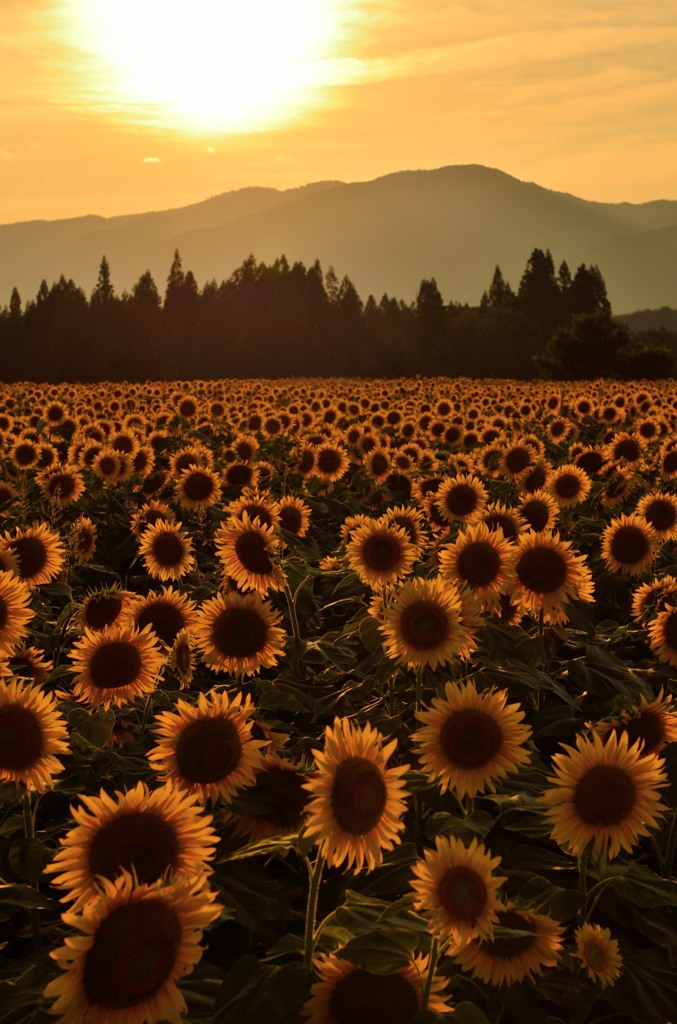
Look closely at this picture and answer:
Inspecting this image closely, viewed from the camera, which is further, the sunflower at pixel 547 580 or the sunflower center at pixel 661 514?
the sunflower center at pixel 661 514

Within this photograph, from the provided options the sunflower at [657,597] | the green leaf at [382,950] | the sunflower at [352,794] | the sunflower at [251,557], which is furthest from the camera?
the sunflower at [251,557]

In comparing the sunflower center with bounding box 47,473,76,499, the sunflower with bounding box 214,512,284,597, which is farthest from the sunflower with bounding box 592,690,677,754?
the sunflower center with bounding box 47,473,76,499

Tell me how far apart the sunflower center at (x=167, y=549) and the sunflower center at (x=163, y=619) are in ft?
6.41

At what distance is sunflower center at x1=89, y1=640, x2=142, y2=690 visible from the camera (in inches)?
182

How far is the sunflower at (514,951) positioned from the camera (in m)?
2.94

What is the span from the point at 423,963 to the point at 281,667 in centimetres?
434

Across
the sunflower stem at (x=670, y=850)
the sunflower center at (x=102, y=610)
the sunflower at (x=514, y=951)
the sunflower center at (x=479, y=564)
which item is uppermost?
the sunflower center at (x=479, y=564)

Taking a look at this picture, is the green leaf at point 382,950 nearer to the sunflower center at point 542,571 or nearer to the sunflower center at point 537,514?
the sunflower center at point 542,571

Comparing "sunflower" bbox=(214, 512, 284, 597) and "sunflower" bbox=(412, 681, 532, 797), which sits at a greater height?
"sunflower" bbox=(214, 512, 284, 597)

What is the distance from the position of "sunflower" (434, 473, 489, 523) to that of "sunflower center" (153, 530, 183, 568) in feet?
7.81

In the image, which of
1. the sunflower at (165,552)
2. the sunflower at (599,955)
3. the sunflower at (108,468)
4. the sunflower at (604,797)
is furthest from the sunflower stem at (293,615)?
the sunflower at (108,468)

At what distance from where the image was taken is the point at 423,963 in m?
2.80

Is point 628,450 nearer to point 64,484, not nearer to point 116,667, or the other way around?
point 64,484

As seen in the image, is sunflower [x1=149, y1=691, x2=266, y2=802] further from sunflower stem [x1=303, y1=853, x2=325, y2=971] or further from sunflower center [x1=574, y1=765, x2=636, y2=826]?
sunflower center [x1=574, y1=765, x2=636, y2=826]
